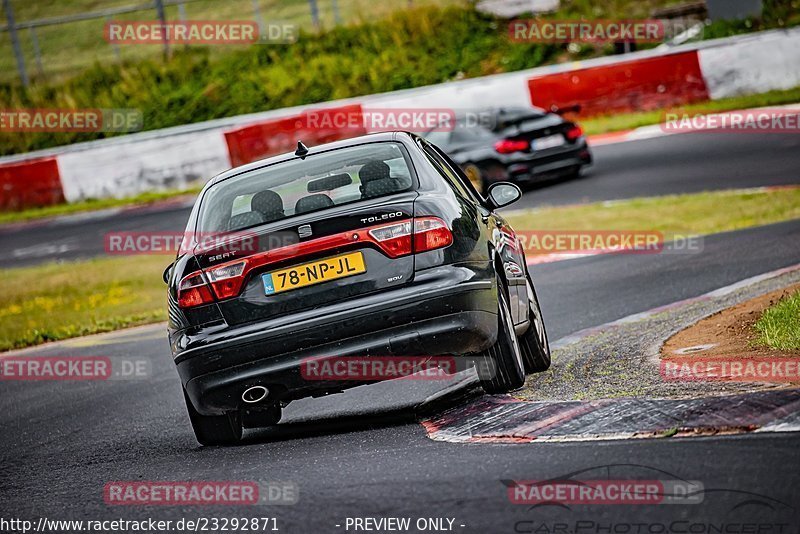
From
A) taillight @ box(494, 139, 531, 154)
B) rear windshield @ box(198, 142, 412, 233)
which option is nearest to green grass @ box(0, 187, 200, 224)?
taillight @ box(494, 139, 531, 154)

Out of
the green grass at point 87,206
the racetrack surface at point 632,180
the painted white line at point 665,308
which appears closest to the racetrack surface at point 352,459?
the painted white line at point 665,308

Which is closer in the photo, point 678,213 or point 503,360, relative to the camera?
point 503,360

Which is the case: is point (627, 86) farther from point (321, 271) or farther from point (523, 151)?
point (321, 271)

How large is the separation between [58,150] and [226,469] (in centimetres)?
2162

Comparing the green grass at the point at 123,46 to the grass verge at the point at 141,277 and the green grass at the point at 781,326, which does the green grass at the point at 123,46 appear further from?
the green grass at the point at 781,326

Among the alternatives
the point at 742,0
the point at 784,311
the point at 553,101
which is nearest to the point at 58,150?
the point at 553,101

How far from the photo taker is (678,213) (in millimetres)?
16328

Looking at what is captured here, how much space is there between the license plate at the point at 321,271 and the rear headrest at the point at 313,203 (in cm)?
39

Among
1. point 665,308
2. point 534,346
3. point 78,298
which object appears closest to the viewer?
point 534,346

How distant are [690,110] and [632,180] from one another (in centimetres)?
507

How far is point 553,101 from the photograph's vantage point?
2478 cm

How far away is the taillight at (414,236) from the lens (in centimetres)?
644

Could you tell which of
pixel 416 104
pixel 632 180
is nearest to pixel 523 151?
pixel 632 180

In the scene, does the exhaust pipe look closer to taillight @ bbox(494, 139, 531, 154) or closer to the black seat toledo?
the black seat toledo
